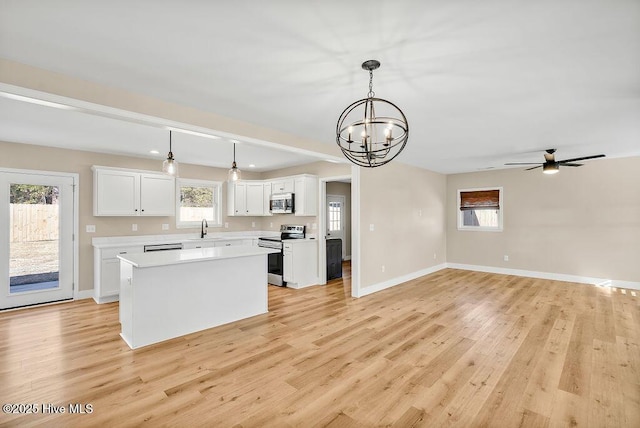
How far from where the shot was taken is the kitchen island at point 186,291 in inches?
128

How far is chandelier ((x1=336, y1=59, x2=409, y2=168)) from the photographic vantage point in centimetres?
196

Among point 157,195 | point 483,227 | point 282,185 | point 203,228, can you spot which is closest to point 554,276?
point 483,227

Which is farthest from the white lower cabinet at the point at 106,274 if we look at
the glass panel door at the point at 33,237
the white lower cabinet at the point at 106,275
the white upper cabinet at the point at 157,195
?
the white upper cabinet at the point at 157,195

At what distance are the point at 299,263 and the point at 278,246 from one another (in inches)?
24.2

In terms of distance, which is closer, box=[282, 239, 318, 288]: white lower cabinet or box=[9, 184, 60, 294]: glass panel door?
box=[9, 184, 60, 294]: glass panel door

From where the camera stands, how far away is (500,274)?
23.0 feet

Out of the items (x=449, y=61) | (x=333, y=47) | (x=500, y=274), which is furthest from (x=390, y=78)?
(x=500, y=274)

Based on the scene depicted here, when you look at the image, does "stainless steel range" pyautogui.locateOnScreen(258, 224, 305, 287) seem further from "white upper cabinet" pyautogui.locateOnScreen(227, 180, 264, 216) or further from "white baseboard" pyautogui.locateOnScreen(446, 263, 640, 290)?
"white baseboard" pyautogui.locateOnScreen(446, 263, 640, 290)

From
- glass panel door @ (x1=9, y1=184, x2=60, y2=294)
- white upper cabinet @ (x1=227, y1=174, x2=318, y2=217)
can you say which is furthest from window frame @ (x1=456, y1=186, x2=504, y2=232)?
glass panel door @ (x1=9, y1=184, x2=60, y2=294)

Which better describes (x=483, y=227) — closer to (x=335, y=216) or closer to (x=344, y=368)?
(x=335, y=216)

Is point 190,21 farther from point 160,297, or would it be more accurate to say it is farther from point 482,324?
point 482,324

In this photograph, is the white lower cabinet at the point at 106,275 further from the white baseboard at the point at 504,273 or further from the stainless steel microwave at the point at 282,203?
the white baseboard at the point at 504,273

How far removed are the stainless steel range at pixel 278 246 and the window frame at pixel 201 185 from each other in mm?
1135

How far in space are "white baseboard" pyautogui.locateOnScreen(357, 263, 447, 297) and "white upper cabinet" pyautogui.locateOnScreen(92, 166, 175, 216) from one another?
4.00 metres
